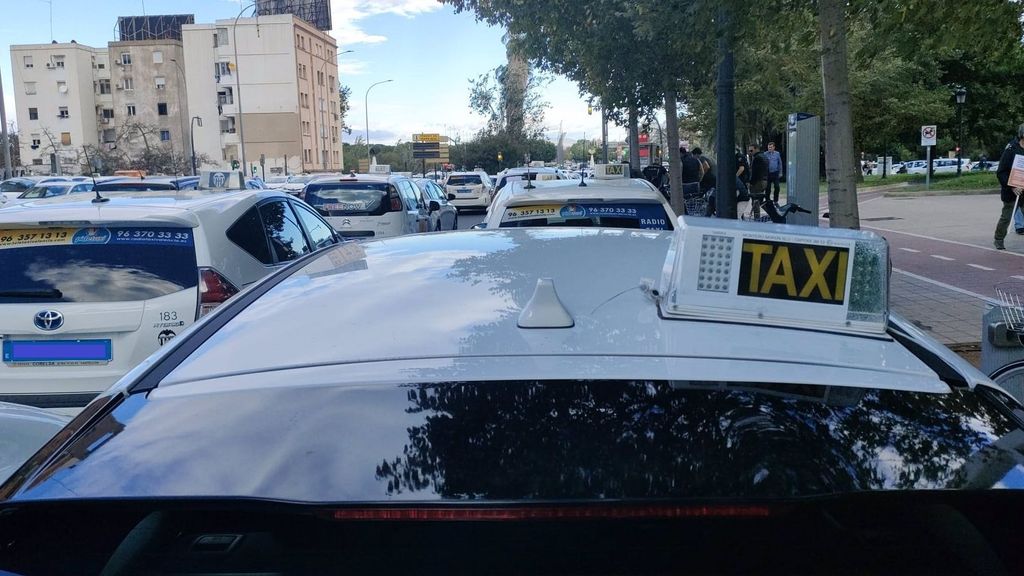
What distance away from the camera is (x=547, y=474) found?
160 centimetres

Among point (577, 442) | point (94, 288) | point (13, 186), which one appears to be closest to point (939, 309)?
point (94, 288)

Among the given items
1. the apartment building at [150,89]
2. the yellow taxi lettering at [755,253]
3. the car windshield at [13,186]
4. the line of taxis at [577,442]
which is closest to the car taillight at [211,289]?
the line of taxis at [577,442]

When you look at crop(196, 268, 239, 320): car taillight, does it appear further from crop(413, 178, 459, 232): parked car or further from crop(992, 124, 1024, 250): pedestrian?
crop(992, 124, 1024, 250): pedestrian

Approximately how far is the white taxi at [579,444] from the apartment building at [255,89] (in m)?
83.1

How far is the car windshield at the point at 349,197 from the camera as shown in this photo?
14.4 m

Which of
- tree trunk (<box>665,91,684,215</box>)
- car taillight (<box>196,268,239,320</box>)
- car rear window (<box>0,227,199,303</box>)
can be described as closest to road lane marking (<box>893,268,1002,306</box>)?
tree trunk (<box>665,91,684,215</box>)

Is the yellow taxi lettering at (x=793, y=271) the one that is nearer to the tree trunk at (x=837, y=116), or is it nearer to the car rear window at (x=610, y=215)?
the car rear window at (x=610, y=215)

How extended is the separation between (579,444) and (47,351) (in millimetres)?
4415

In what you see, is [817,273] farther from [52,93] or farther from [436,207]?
[52,93]

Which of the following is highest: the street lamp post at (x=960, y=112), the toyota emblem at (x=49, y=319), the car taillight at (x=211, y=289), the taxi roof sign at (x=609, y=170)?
the street lamp post at (x=960, y=112)

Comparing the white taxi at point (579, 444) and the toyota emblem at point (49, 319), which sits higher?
the white taxi at point (579, 444)

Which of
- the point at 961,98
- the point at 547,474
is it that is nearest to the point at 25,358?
the point at 547,474

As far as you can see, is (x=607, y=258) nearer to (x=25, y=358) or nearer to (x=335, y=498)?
(x=335, y=498)

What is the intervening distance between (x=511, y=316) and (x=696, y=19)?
7.47 metres
